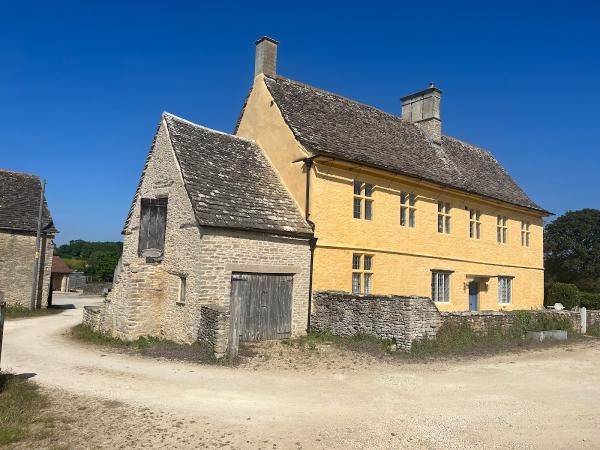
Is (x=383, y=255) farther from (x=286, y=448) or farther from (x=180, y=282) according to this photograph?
(x=286, y=448)

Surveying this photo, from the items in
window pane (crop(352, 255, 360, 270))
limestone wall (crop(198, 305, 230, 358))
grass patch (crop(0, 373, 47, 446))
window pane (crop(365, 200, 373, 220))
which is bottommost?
grass patch (crop(0, 373, 47, 446))

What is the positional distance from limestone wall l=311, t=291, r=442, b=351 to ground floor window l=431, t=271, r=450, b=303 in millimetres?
7249

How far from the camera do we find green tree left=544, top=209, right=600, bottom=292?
49.2 metres

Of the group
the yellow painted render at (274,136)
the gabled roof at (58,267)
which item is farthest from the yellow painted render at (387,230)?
the gabled roof at (58,267)

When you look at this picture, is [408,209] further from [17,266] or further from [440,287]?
[17,266]

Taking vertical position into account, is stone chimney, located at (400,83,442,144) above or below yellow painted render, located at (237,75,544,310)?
above

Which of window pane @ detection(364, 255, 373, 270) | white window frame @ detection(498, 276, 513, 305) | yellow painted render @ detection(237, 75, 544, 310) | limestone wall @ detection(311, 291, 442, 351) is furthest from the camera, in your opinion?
white window frame @ detection(498, 276, 513, 305)

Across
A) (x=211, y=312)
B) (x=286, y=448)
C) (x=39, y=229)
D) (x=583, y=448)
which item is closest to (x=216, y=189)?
(x=211, y=312)

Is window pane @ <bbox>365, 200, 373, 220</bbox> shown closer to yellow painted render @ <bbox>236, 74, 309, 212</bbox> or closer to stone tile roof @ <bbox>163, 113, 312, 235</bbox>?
yellow painted render @ <bbox>236, 74, 309, 212</bbox>

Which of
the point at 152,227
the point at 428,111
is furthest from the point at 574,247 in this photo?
the point at 152,227

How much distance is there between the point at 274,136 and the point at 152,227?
20.4 feet

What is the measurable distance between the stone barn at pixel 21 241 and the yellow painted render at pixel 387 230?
14313 millimetres

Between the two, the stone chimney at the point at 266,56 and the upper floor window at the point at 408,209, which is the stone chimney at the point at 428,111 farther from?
the stone chimney at the point at 266,56

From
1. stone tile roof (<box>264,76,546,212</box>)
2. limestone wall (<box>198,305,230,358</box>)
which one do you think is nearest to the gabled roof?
stone tile roof (<box>264,76,546,212</box>)
